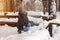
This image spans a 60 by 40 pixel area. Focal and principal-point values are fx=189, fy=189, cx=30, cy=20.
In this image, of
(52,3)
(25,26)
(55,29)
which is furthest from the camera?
(52,3)

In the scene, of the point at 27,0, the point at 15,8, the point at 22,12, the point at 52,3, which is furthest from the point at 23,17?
the point at 15,8

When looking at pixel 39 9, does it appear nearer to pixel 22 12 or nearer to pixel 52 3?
pixel 52 3

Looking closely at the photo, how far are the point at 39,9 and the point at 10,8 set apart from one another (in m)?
1.87

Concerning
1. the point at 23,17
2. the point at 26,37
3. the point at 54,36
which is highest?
the point at 23,17

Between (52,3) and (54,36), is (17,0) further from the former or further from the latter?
(54,36)

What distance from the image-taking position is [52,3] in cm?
475

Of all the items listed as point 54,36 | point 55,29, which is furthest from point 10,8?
point 54,36

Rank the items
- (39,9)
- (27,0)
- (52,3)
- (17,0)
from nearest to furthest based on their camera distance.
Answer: (52,3), (39,9), (27,0), (17,0)

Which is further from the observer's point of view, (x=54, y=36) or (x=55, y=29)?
(x=55, y=29)

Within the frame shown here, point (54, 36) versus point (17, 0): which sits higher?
point (17, 0)

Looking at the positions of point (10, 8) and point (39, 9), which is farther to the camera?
point (10, 8)

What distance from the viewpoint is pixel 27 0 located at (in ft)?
20.8

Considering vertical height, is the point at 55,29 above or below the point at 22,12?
below

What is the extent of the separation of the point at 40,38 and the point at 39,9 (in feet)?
11.6
